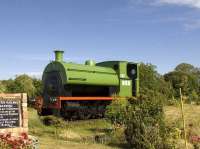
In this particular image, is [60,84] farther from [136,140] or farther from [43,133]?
[136,140]

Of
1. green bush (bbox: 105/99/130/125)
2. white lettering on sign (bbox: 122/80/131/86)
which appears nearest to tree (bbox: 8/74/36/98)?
white lettering on sign (bbox: 122/80/131/86)

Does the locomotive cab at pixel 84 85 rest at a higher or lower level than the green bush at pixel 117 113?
higher

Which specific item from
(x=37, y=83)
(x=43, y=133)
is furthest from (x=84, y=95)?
(x=37, y=83)

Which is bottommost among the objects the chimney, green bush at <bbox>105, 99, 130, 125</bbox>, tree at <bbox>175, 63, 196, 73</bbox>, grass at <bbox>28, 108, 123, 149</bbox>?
grass at <bbox>28, 108, 123, 149</bbox>

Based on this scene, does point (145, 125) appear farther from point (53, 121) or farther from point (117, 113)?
point (53, 121)

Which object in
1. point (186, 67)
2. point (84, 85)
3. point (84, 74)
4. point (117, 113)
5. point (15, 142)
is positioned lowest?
point (15, 142)

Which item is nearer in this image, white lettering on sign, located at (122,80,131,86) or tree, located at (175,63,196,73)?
white lettering on sign, located at (122,80,131,86)

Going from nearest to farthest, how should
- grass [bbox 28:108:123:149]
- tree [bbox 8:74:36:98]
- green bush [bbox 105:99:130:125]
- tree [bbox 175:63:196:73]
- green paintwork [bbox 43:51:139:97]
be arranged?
grass [bbox 28:108:123:149]
green bush [bbox 105:99:130:125]
green paintwork [bbox 43:51:139:97]
tree [bbox 8:74:36:98]
tree [bbox 175:63:196:73]

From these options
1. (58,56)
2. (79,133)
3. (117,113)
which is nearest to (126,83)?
(58,56)

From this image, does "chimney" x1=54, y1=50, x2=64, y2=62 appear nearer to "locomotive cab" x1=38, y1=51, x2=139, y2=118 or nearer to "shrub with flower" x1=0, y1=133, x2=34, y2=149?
"locomotive cab" x1=38, y1=51, x2=139, y2=118

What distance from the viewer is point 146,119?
15289mm

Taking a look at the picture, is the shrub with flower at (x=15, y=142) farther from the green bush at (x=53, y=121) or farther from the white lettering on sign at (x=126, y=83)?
the white lettering on sign at (x=126, y=83)

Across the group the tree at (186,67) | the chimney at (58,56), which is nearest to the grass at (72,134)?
the chimney at (58,56)

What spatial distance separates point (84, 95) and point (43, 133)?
8342mm
